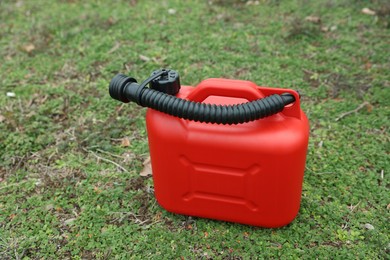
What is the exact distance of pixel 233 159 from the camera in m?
1.61

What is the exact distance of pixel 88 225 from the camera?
1910 millimetres

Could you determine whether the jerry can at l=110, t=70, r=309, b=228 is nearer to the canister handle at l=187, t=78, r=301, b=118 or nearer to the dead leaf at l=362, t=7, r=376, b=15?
the canister handle at l=187, t=78, r=301, b=118

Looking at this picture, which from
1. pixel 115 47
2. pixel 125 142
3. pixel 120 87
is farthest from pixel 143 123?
pixel 115 47

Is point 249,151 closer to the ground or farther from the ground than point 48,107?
farther from the ground

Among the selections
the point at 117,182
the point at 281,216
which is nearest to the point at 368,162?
the point at 281,216

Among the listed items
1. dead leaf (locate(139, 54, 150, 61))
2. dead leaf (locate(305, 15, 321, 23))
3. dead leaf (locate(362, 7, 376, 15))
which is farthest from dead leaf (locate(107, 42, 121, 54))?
dead leaf (locate(362, 7, 376, 15))

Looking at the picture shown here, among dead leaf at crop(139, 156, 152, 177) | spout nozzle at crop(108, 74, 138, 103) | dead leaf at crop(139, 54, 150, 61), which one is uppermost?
spout nozzle at crop(108, 74, 138, 103)

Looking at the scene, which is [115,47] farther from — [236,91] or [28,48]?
[236,91]

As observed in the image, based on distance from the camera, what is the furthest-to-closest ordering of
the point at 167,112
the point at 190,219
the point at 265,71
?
the point at 265,71 < the point at 190,219 < the point at 167,112

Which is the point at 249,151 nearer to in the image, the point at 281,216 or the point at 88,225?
the point at 281,216

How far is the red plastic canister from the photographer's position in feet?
5.10

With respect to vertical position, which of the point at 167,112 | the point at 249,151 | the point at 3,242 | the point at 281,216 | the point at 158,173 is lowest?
the point at 3,242

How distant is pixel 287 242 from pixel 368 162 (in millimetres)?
727

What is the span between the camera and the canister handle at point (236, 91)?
155 centimetres
